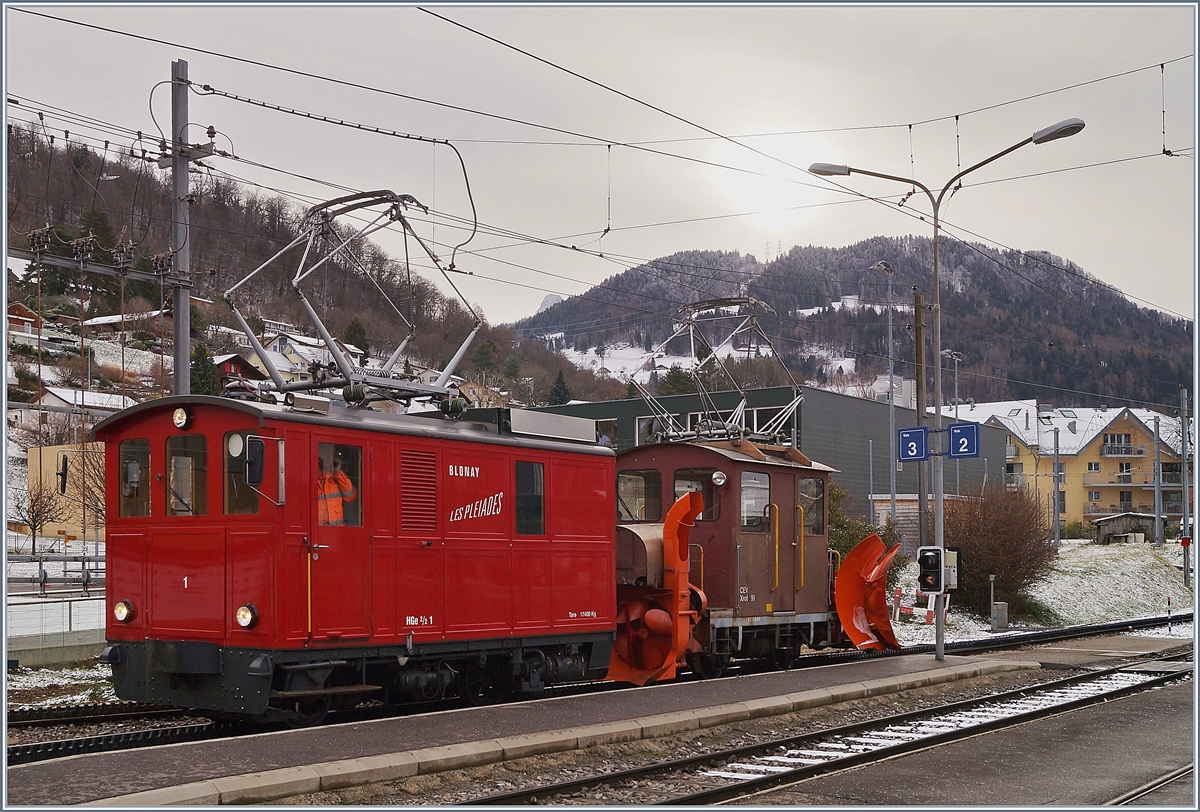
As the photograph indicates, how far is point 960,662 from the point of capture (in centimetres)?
1758

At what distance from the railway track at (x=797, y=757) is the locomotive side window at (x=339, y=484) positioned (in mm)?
3485

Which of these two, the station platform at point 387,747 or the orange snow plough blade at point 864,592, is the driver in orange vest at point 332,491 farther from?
the orange snow plough blade at point 864,592

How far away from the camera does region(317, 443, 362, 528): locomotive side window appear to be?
34.8ft

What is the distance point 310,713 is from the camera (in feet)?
35.6

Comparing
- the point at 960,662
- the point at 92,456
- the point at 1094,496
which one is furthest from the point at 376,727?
the point at 1094,496

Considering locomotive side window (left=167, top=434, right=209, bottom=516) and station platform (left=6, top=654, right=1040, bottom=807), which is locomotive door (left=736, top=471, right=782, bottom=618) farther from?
locomotive side window (left=167, top=434, right=209, bottom=516)

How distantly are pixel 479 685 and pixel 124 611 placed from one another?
3.97m

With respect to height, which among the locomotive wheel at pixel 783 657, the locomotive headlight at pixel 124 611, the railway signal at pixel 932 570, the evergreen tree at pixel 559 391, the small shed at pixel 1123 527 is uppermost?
the evergreen tree at pixel 559 391

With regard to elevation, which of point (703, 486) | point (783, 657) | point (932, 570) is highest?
point (703, 486)

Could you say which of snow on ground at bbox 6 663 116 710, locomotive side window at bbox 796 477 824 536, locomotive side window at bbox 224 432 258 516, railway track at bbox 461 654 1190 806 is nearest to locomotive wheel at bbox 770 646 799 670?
locomotive side window at bbox 796 477 824 536

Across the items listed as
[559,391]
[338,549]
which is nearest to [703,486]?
[338,549]

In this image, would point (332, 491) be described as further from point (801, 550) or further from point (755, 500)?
point (801, 550)

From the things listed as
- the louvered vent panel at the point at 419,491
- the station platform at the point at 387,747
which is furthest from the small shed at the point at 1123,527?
the louvered vent panel at the point at 419,491

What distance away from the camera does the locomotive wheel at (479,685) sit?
1255 cm
